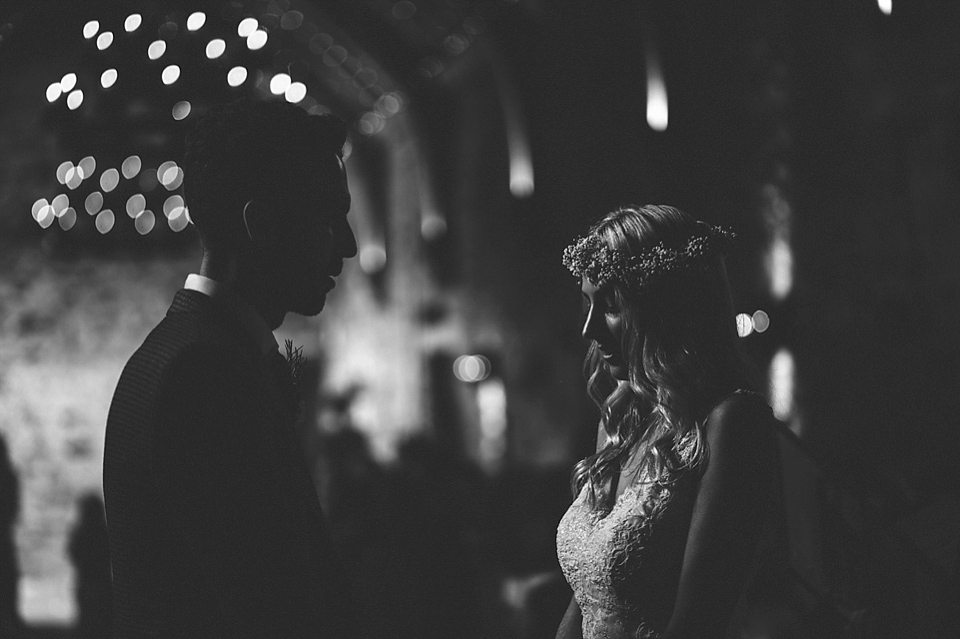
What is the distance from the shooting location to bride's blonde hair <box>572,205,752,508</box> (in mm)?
1960

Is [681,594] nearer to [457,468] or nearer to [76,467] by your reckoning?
[457,468]

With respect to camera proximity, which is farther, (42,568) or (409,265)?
(409,265)

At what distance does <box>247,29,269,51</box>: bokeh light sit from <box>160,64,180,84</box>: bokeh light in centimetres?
57

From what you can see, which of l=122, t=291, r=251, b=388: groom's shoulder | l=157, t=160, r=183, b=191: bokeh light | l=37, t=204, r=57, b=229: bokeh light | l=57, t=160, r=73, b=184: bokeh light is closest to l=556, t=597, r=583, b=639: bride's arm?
l=122, t=291, r=251, b=388: groom's shoulder

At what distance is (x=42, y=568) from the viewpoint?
6102 mm

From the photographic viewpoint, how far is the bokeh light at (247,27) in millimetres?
4637

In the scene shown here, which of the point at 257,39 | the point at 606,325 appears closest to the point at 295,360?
the point at 606,325

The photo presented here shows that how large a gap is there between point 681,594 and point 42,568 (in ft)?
19.0

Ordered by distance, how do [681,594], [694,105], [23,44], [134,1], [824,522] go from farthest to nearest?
[694,105] < [23,44] < [134,1] < [824,522] < [681,594]

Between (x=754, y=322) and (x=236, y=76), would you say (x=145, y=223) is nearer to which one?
(x=236, y=76)

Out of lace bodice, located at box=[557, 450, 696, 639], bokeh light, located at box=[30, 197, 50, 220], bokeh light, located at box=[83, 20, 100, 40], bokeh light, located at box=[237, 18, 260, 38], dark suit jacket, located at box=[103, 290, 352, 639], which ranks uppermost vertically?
bokeh light, located at box=[237, 18, 260, 38]

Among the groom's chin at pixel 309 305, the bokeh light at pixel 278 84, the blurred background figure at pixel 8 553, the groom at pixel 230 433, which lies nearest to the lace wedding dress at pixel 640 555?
the groom at pixel 230 433

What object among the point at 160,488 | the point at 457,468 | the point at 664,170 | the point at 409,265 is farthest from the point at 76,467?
the point at 160,488

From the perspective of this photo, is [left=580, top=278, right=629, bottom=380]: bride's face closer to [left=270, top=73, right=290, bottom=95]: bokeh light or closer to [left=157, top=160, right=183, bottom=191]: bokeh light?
[left=157, top=160, right=183, bottom=191]: bokeh light
